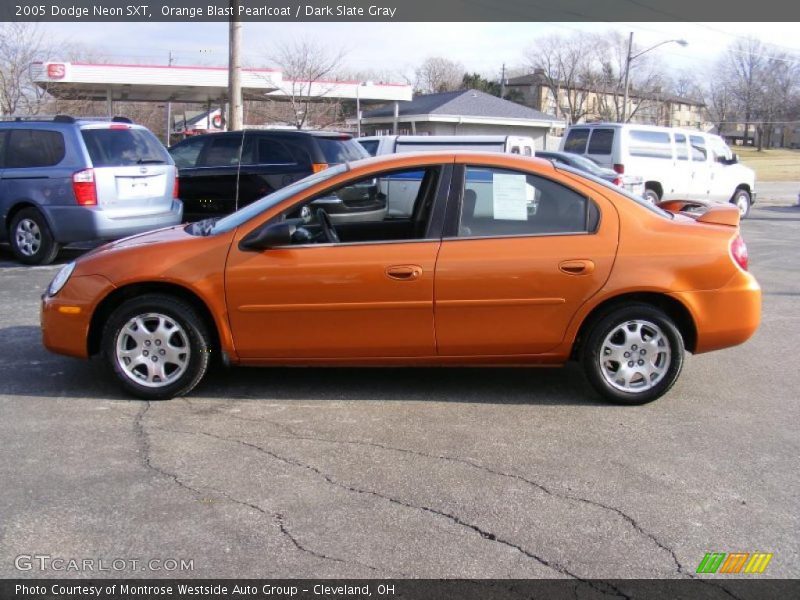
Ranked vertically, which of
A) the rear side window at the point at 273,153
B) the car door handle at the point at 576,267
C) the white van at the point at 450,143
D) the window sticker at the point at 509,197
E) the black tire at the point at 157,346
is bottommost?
the black tire at the point at 157,346

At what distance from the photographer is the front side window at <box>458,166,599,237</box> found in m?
5.10

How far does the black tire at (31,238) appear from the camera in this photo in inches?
398

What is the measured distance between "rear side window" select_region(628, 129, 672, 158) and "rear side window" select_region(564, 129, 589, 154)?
1.14 m

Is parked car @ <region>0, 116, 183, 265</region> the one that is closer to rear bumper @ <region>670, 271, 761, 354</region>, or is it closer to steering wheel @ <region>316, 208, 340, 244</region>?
steering wheel @ <region>316, 208, 340, 244</region>

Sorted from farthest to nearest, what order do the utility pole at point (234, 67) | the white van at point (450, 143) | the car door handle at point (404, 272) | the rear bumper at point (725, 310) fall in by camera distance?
the utility pole at point (234, 67) → the white van at point (450, 143) → the rear bumper at point (725, 310) → the car door handle at point (404, 272)

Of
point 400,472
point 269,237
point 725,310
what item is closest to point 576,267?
point 725,310

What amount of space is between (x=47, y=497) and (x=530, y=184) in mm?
3329

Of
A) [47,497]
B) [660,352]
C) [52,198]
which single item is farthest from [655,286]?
[52,198]

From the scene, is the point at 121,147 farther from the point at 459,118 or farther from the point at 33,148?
the point at 459,118

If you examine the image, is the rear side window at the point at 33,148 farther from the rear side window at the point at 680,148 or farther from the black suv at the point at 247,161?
the rear side window at the point at 680,148

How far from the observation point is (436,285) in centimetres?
496

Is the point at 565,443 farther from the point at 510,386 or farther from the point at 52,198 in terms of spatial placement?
the point at 52,198

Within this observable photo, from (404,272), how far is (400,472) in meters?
1.36

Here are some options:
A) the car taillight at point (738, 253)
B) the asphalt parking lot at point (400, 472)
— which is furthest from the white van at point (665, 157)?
the car taillight at point (738, 253)
